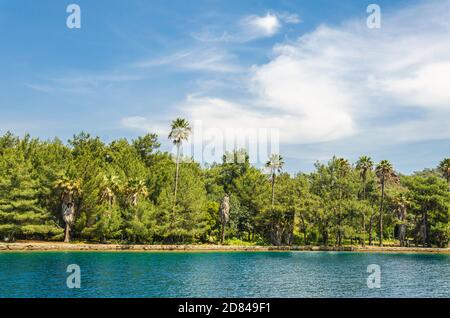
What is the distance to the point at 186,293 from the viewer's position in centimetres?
3088

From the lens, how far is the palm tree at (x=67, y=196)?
68.5 metres

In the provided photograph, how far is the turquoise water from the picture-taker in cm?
3103

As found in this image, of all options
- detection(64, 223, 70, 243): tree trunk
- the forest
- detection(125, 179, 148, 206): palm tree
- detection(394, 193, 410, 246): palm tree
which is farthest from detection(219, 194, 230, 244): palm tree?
detection(394, 193, 410, 246): palm tree

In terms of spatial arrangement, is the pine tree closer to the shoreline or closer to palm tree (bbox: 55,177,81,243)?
palm tree (bbox: 55,177,81,243)

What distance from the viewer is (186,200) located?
260 feet

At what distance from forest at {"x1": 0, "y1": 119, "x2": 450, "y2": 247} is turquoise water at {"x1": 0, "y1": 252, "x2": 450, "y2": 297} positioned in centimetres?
1987

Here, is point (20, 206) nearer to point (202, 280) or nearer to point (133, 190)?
point (133, 190)

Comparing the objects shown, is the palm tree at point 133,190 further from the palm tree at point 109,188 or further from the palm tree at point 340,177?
the palm tree at point 340,177

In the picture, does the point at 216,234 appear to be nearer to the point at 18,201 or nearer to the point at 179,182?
the point at 179,182

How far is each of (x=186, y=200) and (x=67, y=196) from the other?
22.1 metres

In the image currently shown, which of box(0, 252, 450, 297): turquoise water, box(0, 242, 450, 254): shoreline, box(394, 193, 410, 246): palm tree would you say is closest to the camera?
box(0, 252, 450, 297): turquoise water

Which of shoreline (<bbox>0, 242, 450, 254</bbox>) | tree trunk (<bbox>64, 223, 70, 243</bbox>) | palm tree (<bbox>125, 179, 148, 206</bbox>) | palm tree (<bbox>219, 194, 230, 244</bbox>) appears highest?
palm tree (<bbox>125, 179, 148, 206</bbox>)
